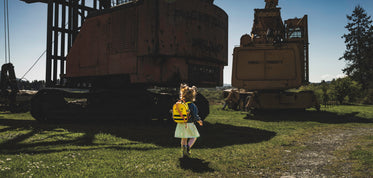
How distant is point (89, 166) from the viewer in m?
4.34

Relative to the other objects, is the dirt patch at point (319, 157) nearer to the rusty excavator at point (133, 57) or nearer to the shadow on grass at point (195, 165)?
the shadow on grass at point (195, 165)

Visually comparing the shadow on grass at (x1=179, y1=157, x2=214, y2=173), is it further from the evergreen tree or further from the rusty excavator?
the evergreen tree

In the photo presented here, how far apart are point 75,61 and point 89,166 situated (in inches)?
266

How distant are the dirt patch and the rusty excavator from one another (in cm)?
386

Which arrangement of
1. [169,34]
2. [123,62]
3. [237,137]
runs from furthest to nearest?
[123,62]
[169,34]
[237,137]

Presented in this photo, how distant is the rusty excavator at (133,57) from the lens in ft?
26.4

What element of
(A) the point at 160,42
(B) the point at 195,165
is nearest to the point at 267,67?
(A) the point at 160,42

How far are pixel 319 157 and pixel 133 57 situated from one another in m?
5.92

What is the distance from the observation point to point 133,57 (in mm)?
8336

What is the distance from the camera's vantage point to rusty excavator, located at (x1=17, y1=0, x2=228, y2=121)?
805 cm

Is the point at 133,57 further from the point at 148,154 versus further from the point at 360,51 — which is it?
the point at 360,51

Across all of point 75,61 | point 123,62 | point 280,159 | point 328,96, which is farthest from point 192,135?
point 328,96

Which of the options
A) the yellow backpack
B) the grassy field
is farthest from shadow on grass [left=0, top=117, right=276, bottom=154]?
the yellow backpack

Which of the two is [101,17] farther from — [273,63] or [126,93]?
[273,63]
